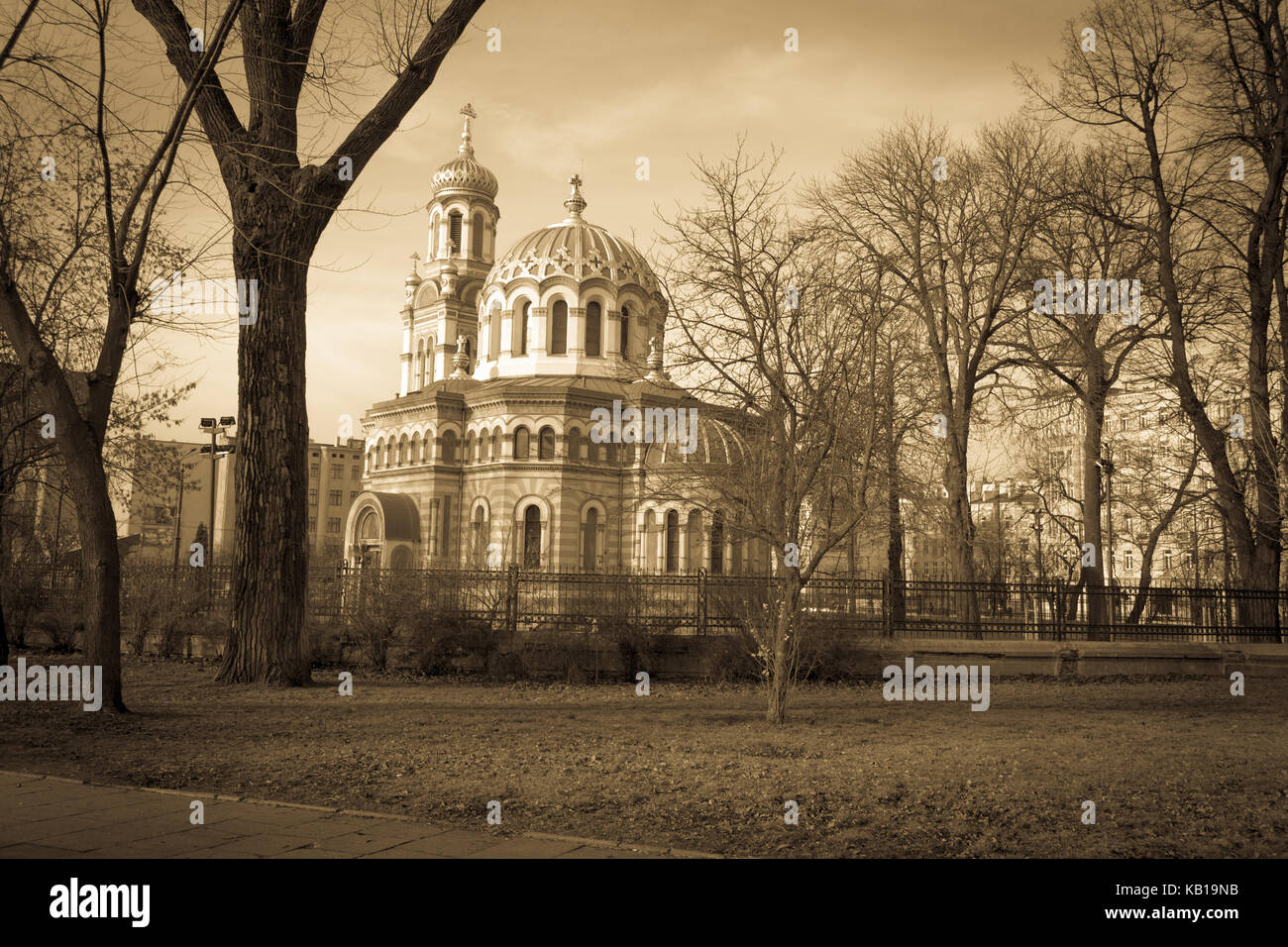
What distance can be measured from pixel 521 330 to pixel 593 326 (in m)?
3.37

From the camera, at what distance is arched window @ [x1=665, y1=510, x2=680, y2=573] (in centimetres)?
3972

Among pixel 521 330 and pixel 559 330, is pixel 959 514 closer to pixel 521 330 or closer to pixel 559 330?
pixel 559 330

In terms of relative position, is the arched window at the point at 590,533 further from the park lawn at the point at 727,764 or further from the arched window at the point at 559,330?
the park lawn at the point at 727,764

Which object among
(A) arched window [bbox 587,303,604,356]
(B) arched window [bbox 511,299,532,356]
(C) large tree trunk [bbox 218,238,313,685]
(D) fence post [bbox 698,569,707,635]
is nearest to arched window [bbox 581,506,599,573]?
(A) arched window [bbox 587,303,604,356]

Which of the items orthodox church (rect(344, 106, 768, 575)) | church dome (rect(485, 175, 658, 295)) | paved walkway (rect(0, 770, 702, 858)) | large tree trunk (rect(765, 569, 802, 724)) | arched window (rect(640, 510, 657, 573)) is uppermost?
church dome (rect(485, 175, 658, 295))

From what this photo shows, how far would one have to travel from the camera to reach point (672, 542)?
1577 inches

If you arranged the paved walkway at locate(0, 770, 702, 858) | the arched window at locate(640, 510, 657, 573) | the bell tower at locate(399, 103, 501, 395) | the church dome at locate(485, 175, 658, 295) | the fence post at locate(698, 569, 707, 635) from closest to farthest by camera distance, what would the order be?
the paved walkway at locate(0, 770, 702, 858) → the fence post at locate(698, 569, 707, 635) → the arched window at locate(640, 510, 657, 573) → the church dome at locate(485, 175, 658, 295) → the bell tower at locate(399, 103, 501, 395)

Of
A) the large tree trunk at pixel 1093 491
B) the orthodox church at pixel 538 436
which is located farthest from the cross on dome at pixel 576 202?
the large tree trunk at pixel 1093 491

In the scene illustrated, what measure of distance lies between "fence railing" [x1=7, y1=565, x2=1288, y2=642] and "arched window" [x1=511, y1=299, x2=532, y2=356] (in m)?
30.3

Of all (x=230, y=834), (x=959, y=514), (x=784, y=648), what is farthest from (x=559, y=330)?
(x=230, y=834)

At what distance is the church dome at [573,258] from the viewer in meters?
45.2

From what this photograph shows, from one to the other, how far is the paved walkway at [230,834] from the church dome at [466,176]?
51.2 m

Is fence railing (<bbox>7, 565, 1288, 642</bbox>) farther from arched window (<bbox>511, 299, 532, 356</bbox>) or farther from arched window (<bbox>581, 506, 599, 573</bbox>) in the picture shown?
arched window (<bbox>511, 299, 532, 356</bbox>)
